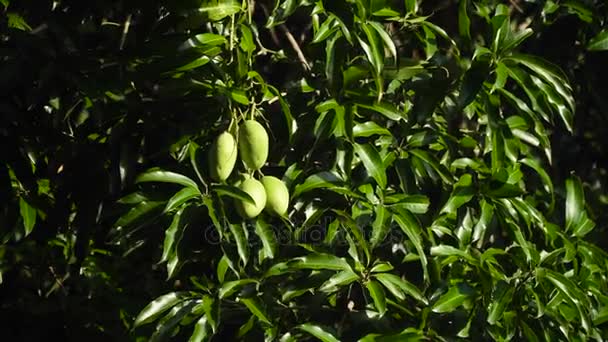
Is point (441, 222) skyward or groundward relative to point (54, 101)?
groundward

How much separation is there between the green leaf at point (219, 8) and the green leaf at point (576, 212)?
888mm

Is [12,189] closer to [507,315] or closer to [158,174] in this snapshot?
[158,174]

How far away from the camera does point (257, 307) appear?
1.56 metres

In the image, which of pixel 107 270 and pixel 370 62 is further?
pixel 107 270

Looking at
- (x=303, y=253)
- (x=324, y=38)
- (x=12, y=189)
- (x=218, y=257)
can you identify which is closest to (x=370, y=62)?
(x=324, y=38)

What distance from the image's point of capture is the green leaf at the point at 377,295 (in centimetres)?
155

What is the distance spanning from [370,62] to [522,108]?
1.44ft

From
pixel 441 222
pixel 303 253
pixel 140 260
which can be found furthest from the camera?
pixel 140 260

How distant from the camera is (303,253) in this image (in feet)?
5.47

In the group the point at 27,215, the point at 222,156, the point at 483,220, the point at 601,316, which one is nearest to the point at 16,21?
the point at 27,215

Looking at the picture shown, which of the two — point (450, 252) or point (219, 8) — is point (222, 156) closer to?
point (219, 8)

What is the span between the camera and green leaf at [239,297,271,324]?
5.08 feet

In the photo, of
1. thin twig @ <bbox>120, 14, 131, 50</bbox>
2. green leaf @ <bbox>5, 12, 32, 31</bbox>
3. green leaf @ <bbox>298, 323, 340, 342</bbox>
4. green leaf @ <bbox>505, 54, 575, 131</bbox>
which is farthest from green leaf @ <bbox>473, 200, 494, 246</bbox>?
green leaf @ <bbox>5, 12, 32, 31</bbox>

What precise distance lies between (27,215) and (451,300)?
0.82 m
